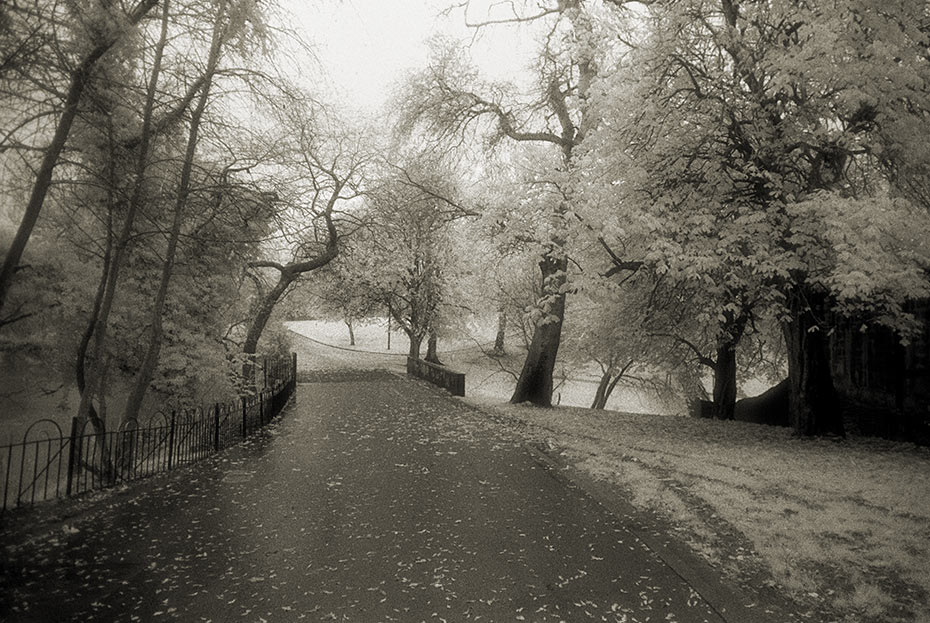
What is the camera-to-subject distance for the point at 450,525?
6605mm

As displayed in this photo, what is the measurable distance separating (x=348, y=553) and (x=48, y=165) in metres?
4.75

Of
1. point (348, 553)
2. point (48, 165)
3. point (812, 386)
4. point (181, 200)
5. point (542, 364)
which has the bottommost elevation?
point (348, 553)

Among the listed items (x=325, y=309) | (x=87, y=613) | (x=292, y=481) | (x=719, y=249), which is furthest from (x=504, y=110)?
(x=325, y=309)

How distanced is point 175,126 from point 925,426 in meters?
15.1

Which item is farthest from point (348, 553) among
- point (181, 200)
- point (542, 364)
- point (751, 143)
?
point (542, 364)

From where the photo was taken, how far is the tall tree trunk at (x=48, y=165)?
5574 millimetres

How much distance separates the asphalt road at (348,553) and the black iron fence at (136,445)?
681 mm

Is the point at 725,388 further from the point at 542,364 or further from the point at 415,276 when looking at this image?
the point at 415,276

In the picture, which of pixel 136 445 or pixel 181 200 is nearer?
pixel 136 445

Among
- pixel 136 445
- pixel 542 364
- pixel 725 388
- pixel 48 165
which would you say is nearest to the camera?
pixel 48 165

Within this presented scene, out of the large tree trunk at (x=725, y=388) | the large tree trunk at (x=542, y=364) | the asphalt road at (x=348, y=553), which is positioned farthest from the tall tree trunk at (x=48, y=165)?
the large tree trunk at (x=725, y=388)

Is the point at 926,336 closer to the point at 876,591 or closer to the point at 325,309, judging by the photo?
the point at 876,591

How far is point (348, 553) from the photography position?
5781mm

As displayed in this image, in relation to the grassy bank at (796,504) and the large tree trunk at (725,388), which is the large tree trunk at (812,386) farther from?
the large tree trunk at (725,388)
